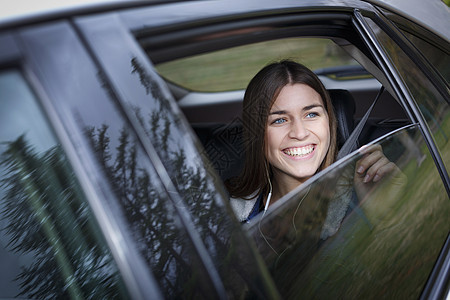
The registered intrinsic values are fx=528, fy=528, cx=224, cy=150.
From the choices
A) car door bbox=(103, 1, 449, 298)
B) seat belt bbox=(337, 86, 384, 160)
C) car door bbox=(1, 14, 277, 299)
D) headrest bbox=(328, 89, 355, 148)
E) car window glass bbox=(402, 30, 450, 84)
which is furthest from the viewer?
headrest bbox=(328, 89, 355, 148)

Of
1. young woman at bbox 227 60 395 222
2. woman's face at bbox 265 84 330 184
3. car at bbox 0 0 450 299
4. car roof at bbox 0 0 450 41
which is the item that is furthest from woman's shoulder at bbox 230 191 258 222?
car roof at bbox 0 0 450 41

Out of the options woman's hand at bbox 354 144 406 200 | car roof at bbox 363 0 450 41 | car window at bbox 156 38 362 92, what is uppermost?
car window at bbox 156 38 362 92

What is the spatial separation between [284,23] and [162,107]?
1.80 ft

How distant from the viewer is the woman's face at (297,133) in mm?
1928

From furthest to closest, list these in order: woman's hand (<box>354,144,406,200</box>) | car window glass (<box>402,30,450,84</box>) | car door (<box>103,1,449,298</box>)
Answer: car window glass (<box>402,30,450,84</box>)
woman's hand (<box>354,144,406,200</box>)
car door (<box>103,1,449,298</box>)

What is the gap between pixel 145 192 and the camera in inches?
32.8

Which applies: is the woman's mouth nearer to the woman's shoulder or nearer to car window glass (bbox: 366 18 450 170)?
the woman's shoulder

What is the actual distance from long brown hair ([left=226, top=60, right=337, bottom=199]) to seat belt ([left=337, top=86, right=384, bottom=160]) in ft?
0.16

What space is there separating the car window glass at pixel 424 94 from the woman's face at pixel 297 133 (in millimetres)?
363

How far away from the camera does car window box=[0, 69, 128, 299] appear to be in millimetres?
821

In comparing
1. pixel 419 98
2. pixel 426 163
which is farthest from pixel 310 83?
pixel 426 163

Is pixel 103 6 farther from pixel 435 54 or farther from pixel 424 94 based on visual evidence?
pixel 435 54

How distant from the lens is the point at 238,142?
8.09ft

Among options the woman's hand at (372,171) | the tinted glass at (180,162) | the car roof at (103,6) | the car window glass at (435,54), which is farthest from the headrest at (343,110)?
the tinted glass at (180,162)
